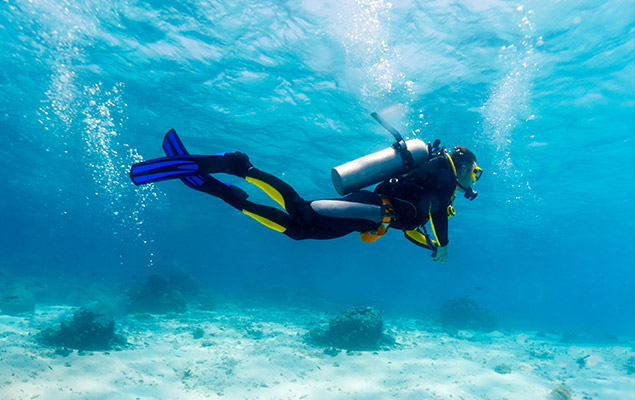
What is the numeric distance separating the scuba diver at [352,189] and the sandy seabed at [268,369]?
635 cm

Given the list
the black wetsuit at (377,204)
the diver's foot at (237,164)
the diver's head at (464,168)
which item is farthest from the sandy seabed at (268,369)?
the diver's foot at (237,164)

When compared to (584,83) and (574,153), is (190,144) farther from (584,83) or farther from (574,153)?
(574,153)

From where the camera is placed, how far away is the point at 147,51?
14047 mm

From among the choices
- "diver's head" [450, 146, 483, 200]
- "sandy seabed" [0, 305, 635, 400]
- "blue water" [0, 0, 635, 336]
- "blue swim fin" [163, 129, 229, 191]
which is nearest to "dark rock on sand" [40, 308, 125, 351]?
"sandy seabed" [0, 305, 635, 400]

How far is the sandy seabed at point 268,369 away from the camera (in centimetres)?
805

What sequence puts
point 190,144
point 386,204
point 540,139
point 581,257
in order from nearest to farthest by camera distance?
1. point 386,204
2. point 540,139
3. point 190,144
4. point 581,257

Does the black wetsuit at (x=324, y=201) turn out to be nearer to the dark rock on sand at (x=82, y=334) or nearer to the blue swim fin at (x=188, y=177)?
the blue swim fin at (x=188, y=177)

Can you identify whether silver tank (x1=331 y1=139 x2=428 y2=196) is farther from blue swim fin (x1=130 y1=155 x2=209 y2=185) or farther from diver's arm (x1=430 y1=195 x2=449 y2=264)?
A: blue swim fin (x1=130 y1=155 x2=209 y2=185)

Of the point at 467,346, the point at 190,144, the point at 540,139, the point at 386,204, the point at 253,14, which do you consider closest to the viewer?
the point at 386,204

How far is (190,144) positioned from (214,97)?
6.33 metres

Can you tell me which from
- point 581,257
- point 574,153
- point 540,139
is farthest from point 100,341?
point 581,257

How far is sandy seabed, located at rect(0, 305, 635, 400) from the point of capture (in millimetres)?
8047

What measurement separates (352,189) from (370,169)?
34cm

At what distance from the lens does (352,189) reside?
4.11 metres
